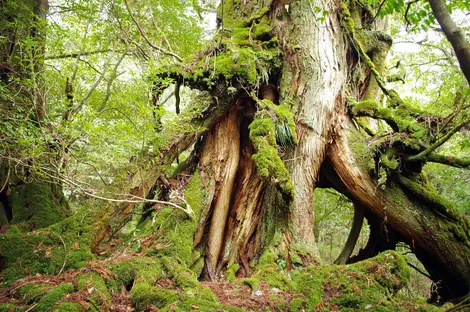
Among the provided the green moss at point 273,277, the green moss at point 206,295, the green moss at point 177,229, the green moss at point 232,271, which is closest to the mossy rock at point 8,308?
the green moss at point 177,229

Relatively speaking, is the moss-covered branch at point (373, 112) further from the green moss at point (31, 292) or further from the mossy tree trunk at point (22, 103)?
the green moss at point (31, 292)

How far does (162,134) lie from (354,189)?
3.21 meters

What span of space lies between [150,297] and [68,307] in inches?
25.8

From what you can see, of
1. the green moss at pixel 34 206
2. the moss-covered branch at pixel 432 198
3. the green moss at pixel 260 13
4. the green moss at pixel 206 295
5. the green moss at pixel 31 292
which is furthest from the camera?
the green moss at pixel 260 13

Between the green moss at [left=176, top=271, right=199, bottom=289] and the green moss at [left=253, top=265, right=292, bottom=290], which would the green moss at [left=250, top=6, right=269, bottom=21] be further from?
the green moss at [left=176, top=271, right=199, bottom=289]

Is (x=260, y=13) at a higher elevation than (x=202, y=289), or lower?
higher

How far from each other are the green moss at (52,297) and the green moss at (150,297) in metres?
0.56

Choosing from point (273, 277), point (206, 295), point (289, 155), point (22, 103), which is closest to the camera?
point (206, 295)

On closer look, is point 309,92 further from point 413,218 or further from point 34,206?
point 34,206

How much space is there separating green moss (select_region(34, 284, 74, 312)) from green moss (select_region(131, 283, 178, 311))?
56 centimetres

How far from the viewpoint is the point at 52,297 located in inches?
99.1

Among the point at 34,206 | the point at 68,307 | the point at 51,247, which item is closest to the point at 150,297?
the point at 68,307

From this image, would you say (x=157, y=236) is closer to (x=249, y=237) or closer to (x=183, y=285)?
(x=183, y=285)

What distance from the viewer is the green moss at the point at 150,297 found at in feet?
8.79
